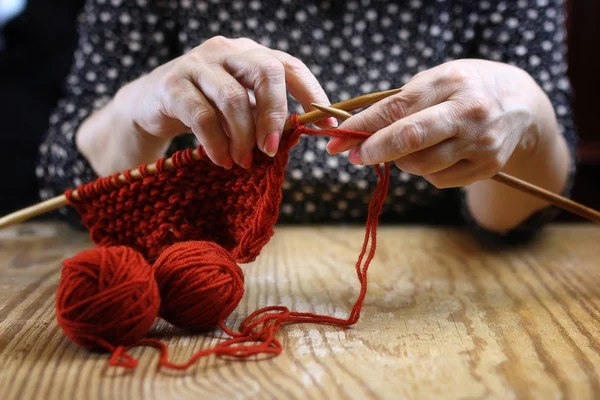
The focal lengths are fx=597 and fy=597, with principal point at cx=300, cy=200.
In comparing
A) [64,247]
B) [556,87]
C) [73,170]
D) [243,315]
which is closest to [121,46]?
[73,170]

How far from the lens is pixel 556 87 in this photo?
110 cm

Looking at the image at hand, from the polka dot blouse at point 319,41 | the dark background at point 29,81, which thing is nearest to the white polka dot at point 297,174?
the polka dot blouse at point 319,41

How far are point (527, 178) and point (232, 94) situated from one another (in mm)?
549

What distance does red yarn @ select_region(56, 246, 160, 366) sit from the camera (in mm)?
626

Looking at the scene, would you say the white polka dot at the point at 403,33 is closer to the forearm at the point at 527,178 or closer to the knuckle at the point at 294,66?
the forearm at the point at 527,178

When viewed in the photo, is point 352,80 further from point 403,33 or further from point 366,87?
point 403,33

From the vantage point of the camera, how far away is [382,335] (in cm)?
71

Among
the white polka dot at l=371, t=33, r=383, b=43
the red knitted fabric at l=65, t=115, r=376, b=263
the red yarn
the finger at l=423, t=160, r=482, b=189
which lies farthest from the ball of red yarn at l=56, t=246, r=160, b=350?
the white polka dot at l=371, t=33, r=383, b=43

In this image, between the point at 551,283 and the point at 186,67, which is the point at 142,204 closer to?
the point at 186,67

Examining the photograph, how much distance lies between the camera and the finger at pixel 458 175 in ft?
2.53

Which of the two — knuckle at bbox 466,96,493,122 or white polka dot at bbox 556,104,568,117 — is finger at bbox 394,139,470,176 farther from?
white polka dot at bbox 556,104,568,117

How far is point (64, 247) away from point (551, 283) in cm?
88

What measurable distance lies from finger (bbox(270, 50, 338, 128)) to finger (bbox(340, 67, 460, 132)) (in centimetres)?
7

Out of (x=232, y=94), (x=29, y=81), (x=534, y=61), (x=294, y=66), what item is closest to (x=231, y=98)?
(x=232, y=94)
